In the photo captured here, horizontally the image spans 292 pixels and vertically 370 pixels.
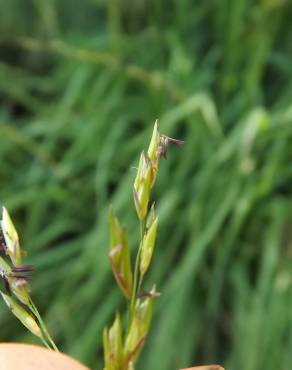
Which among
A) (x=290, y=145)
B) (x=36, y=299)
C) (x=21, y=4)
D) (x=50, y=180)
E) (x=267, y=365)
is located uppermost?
(x=21, y=4)

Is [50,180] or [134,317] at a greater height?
[134,317]

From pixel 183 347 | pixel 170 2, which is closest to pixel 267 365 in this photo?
pixel 183 347

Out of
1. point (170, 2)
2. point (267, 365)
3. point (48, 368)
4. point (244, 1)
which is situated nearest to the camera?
point (48, 368)

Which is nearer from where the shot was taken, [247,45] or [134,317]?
[134,317]

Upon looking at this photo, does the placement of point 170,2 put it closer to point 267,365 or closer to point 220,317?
point 220,317

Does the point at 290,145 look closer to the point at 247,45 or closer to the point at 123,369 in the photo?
the point at 247,45

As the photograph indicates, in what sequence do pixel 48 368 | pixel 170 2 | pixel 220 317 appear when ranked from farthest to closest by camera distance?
1. pixel 170 2
2. pixel 220 317
3. pixel 48 368

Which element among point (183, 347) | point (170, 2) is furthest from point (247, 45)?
point (183, 347)
